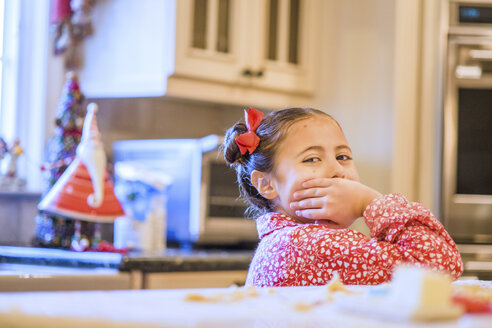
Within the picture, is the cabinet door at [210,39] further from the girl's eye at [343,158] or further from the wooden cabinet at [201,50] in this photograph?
the girl's eye at [343,158]

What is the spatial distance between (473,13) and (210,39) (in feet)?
3.05

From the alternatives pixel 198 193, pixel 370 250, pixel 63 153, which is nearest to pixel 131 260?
pixel 63 153

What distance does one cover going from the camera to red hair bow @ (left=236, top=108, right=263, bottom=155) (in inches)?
51.5

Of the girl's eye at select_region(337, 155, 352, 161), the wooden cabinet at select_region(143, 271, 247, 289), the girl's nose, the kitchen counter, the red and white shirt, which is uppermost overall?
the girl's eye at select_region(337, 155, 352, 161)

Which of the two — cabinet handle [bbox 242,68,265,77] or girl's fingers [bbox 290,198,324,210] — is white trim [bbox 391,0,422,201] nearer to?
cabinet handle [bbox 242,68,265,77]

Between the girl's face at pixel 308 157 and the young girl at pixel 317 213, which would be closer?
the young girl at pixel 317 213

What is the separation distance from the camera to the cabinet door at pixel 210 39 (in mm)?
2447

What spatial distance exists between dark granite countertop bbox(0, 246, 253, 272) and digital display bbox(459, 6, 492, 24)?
3.69ft

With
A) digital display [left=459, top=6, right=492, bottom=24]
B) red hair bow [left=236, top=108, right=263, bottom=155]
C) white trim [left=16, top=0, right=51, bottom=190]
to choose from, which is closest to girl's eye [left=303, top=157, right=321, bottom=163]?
red hair bow [left=236, top=108, right=263, bottom=155]

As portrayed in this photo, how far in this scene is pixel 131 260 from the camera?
1.75m

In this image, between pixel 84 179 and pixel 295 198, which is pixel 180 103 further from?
pixel 295 198

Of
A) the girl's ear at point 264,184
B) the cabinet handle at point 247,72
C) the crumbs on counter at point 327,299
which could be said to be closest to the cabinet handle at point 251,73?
the cabinet handle at point 247,72

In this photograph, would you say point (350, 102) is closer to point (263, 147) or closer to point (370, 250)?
point (263, 147)

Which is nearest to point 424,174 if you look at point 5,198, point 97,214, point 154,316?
point 97,214
